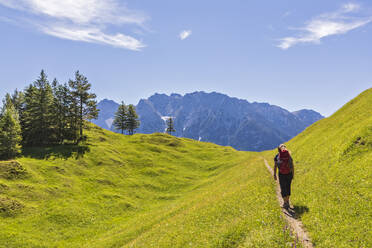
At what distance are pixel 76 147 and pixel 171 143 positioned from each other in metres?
38.4

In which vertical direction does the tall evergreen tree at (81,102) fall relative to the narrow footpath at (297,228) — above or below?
above

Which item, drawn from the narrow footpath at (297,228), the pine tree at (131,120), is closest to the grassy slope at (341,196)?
the narrow footpath at (297,228)

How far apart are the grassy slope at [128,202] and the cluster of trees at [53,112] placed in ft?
19.9

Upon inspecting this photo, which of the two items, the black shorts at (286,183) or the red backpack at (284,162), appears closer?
the black shorts at (286,183)

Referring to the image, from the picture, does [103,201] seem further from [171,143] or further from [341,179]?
[171,143]

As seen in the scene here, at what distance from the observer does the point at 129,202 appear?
40.8 metres

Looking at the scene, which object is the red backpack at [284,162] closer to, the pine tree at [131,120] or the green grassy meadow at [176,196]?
the green grassy meadow at [176,196]

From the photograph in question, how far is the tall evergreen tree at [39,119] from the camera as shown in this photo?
2162 inches

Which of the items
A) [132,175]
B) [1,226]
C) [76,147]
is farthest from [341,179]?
[76,147]

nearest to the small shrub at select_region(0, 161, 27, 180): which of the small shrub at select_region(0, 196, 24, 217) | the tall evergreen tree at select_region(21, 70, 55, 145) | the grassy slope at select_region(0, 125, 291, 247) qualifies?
the grassy slope at select_region(0, 125, 291, 247)

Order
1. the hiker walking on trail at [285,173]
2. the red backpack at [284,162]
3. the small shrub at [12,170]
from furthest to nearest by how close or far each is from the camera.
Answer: the small shrub at [12,170]
the red backpack at [284,162]
the hiker walking on trail at [285,173]

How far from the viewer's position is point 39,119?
54.9 m

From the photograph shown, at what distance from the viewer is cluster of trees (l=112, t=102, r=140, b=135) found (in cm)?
10694

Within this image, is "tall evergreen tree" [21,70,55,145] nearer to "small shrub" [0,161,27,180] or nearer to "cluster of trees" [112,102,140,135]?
"small shrub" [0,161,27,180]
